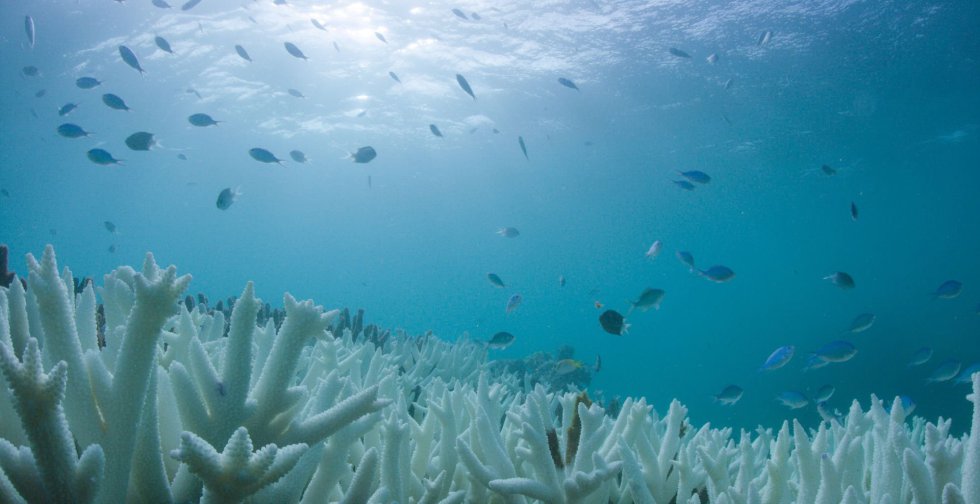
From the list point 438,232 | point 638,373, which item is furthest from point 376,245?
point 638,373

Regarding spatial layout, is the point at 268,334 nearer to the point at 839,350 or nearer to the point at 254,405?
the point at 254,405

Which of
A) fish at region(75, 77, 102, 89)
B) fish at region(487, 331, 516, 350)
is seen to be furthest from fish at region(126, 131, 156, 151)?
fish at region(487, 331, 516, 350)

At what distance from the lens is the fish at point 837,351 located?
8.02 metres

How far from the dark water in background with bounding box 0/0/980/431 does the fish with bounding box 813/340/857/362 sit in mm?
6492

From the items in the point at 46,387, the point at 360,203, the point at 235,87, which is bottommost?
the point at 360,203

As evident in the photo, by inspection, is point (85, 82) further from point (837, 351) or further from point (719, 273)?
point (837, 351)

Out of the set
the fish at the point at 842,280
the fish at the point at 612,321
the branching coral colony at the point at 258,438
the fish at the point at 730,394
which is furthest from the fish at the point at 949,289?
the branching coral colony at the point at 258,438

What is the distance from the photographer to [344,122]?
1470 inches

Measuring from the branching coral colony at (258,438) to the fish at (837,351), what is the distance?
21.9 feet

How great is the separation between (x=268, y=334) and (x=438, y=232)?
92.7 metres

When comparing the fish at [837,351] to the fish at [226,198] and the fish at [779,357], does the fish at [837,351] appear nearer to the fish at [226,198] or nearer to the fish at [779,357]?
the fish at [779,357]

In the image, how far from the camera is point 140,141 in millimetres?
9180

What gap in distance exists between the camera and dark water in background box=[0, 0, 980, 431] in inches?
857

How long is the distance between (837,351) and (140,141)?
12700 millimetres
